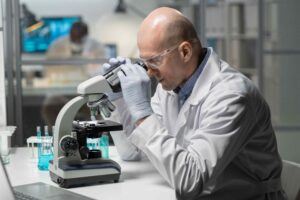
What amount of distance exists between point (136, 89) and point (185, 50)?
214 mm

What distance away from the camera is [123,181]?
1.88 m

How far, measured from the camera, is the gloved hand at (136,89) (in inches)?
71.4

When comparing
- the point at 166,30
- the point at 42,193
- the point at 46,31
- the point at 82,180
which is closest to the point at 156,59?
the point at 166,30

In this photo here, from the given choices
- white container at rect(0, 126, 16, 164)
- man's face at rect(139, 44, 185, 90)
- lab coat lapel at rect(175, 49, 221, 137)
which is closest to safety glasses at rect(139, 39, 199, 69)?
man's face at rect(139, 44, 185, 90)

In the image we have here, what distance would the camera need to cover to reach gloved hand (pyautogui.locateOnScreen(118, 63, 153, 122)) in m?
1.81

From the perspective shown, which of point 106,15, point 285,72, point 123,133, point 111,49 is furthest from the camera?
point 106,15

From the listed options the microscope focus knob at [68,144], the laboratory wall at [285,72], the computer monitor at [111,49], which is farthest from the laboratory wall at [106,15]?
the microscope focus knob at [68,144]

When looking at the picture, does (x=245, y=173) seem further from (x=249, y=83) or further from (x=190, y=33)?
(x=190, y=33)

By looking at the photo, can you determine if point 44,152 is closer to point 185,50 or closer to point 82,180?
point 82,180

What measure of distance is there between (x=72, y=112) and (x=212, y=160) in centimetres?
53

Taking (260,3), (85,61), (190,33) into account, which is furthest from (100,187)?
(260,3)

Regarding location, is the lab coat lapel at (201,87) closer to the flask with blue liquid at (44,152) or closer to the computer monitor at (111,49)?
the flask with blue liquid at (44,152)

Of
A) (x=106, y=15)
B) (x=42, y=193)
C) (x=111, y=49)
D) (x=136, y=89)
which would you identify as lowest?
(x=42, y=193)

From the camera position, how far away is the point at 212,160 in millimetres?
1639
